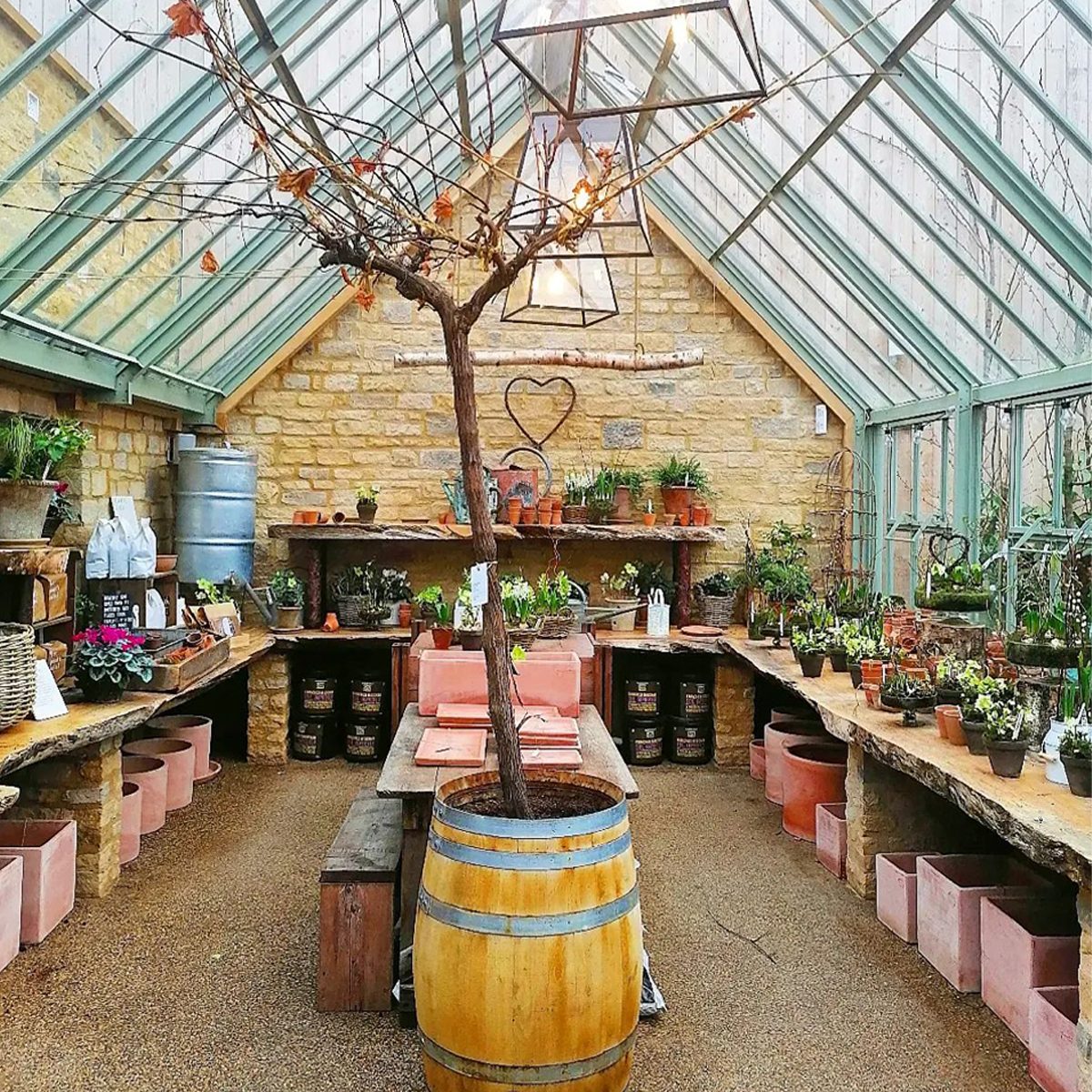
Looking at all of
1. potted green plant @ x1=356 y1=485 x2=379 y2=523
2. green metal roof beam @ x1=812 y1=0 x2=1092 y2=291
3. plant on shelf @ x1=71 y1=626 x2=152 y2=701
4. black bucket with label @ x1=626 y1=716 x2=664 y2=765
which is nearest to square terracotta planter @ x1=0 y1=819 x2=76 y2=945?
plant on shelf @ x1=71 y1=626 x2=152 y2=701

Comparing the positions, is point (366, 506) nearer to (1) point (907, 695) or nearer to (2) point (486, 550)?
(1) point (907, 695)

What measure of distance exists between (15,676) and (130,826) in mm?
1260

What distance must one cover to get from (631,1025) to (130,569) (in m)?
4.25

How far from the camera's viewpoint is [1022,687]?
12.8 feet

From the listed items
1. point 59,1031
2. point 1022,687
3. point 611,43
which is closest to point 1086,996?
point 1022,687

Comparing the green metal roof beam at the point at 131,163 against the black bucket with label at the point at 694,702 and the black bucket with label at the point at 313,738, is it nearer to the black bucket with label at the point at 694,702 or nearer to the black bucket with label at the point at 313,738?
the black bucket with label at the point at 313,738

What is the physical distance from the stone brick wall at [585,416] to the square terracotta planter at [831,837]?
308 cm

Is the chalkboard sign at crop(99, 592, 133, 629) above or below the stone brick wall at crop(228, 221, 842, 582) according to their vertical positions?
below

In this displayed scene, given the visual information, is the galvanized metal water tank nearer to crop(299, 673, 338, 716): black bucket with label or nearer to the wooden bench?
crop(299, 673, 338, 716): black bucket with label

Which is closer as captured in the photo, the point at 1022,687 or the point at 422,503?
the point at 1022,687

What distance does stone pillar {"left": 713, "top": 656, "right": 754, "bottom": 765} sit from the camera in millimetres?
7016

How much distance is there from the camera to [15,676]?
3898 millimetres

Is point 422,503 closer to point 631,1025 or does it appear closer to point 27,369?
point 27,369

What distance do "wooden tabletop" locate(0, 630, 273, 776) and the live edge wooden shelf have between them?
6.14 feet
